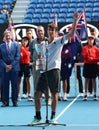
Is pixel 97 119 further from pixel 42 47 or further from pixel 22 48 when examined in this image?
pixel 22 48

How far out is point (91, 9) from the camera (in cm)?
2858

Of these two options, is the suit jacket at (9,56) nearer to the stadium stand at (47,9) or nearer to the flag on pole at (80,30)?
the flag on pole at (80,30)

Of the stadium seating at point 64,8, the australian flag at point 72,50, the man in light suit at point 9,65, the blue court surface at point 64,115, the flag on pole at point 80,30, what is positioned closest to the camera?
the blue court surface at point 64,115

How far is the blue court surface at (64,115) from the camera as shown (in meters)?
9.73

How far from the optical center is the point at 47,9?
2900 centimetres

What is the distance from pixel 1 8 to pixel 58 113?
750 inches

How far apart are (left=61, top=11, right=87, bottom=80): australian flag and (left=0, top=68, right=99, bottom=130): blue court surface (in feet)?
3.10

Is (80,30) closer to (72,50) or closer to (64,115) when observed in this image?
(72,50)

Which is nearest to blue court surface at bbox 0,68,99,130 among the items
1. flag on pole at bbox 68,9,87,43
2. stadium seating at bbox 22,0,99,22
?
flag on pole at bbox 68,9,87,43

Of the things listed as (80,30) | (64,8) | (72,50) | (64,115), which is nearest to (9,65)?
(64,115)

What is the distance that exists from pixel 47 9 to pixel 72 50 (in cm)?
1383

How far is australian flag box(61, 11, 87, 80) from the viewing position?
582 inches

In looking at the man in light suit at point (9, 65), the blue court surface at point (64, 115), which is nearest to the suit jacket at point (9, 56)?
the man in light suit at point (9, 65)

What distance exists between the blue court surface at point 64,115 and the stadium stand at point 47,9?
13448 mm
